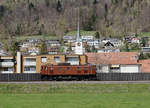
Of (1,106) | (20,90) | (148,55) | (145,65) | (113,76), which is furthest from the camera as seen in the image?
(148,55)

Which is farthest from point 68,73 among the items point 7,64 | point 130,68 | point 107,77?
point 130,68

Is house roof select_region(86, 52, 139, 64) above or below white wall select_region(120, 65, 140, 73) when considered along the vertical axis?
above

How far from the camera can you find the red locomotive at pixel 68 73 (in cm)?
6588

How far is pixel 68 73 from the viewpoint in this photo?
6631 centimetres

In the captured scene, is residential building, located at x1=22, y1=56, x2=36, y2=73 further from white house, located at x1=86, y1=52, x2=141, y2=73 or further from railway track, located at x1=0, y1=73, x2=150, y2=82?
white house, located at x1=86, y1=52, x2=141, y2=73

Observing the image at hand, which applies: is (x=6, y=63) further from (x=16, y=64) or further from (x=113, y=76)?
(x=113, y=76)

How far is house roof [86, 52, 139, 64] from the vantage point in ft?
274

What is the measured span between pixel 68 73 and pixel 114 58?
22.6 meters

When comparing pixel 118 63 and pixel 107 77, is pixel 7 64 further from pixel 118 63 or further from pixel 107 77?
pixel 118 63

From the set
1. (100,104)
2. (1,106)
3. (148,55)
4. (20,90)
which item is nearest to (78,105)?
(100,104)

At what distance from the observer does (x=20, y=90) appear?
43.3 meters

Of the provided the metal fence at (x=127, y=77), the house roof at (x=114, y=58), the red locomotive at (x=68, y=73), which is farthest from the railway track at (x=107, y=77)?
the house roof at (x=114, y=58)

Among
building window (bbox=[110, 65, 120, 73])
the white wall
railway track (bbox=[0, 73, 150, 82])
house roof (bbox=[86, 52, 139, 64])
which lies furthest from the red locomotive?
house roof (bbox=[86, 52, 139, 64])

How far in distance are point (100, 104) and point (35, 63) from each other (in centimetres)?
5273
